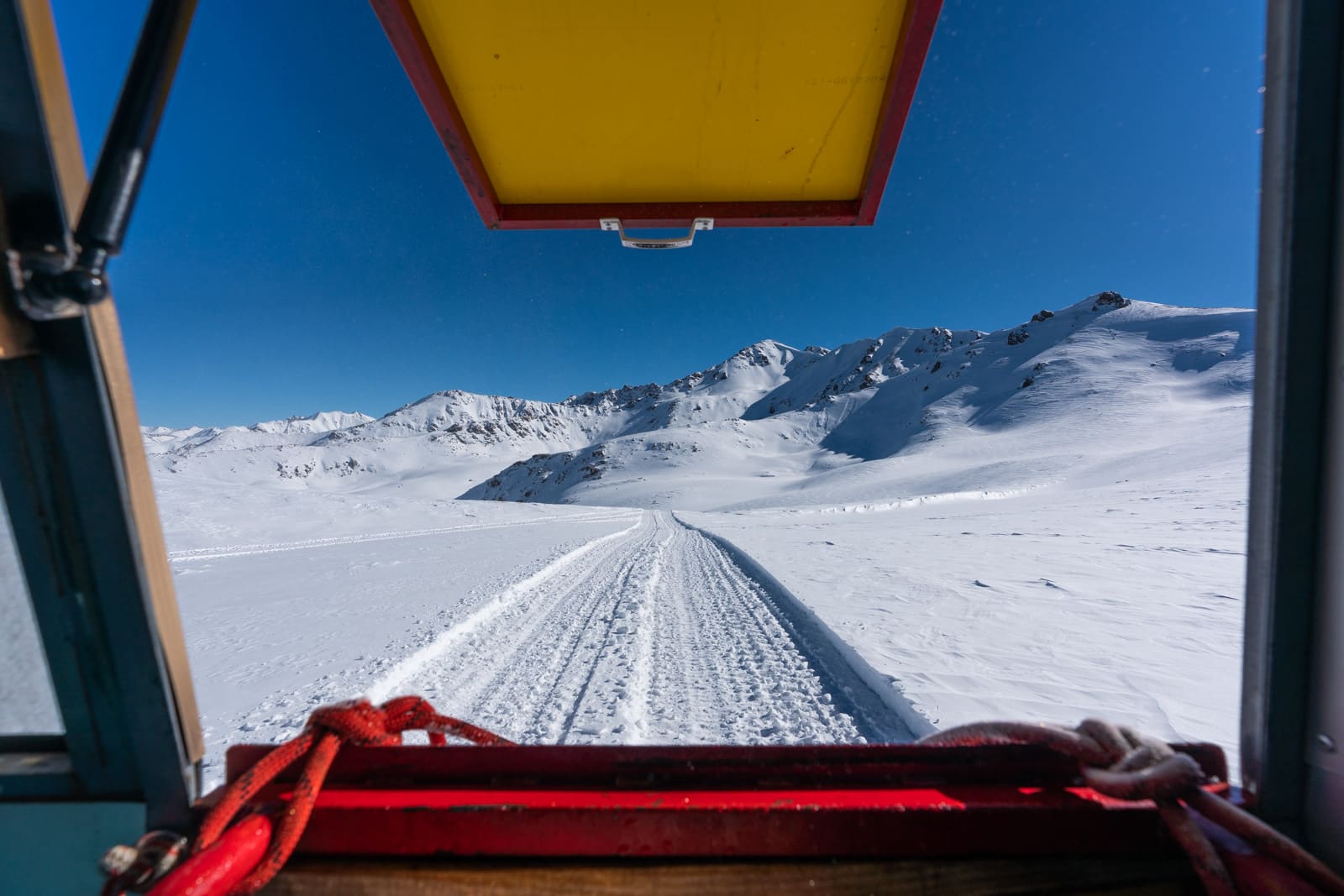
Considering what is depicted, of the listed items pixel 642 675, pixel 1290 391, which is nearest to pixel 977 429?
pixel 642 675

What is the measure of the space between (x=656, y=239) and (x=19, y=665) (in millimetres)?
2088

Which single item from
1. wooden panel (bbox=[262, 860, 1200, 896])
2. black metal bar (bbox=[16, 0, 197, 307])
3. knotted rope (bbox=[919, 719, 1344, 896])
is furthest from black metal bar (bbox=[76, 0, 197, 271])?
knotted rope (bbox=[919, 719, 1344, 896])

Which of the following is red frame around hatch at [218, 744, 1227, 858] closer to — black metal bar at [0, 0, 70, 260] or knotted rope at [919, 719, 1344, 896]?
knotted rope at [919, 719, 1344, 896]

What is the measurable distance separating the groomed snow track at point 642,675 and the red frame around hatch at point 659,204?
2484mm

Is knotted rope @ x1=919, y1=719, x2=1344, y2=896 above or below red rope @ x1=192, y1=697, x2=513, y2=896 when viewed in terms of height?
below

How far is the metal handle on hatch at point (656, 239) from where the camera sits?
208 cm

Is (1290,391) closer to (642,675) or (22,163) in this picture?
(22,163)

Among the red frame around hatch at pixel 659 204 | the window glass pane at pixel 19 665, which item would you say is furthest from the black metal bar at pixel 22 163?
the red frame around hatch at pixel 659 204

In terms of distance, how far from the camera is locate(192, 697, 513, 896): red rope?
0.95m

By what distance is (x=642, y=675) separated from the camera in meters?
3.58

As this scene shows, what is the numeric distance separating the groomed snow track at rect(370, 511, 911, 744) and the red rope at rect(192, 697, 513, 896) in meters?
1.68

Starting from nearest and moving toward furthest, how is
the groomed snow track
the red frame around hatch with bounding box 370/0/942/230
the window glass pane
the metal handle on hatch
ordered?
the window glass pane → the red frame around hatch with bounding box 370/0/942/230 → the metal handle on hatch → the groomed snow track

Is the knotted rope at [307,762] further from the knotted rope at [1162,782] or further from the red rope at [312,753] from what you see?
the knotted rope at [1162,782]

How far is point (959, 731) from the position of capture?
46.3 inches
